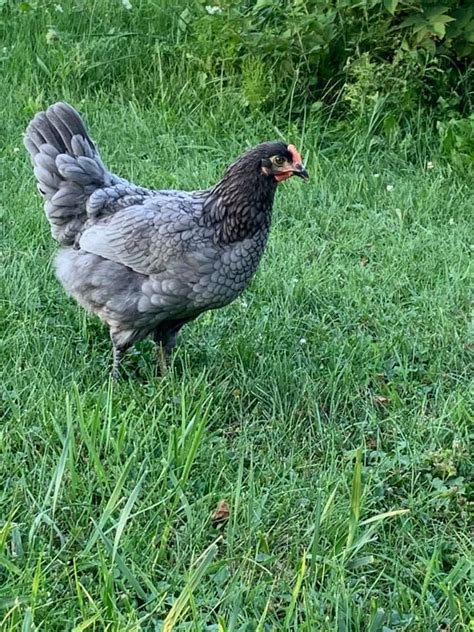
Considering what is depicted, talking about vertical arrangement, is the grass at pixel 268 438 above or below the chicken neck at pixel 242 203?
below

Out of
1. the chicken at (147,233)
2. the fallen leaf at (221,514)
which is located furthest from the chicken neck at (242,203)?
the fallen leaf at (221,514)

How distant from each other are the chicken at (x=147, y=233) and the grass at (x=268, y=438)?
246mm

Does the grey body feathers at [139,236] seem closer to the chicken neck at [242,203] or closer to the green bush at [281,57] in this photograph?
the chicken neck at [242,203]

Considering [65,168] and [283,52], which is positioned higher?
[65,168]

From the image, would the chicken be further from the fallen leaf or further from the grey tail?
the fallen leaf

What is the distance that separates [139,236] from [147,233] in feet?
0.10

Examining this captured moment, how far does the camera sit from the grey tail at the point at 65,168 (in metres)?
3.64

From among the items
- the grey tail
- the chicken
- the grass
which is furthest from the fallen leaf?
the grey tail

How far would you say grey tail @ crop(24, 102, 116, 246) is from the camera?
364cm

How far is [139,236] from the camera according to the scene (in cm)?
347

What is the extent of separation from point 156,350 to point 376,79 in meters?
2.76

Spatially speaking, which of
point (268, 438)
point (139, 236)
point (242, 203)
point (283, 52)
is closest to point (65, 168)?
point (139, 236)

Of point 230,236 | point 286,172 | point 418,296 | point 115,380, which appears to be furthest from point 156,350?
point 418,296

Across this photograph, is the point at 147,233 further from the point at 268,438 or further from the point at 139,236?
the point at 268,438
